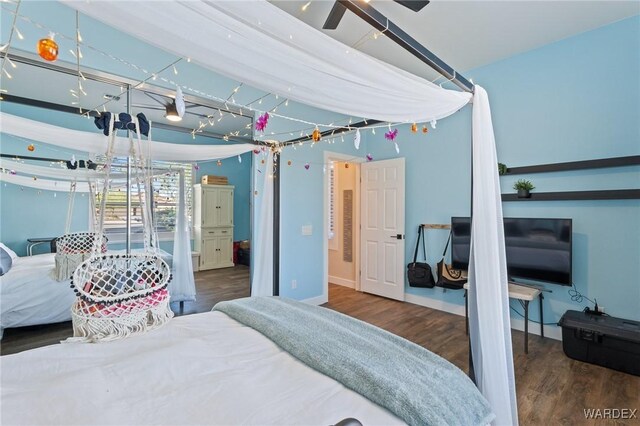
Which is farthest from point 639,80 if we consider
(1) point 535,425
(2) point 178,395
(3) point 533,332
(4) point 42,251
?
(4) point 42,251

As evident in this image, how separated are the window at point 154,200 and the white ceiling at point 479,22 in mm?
1928

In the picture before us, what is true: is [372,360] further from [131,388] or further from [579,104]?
[579,104]

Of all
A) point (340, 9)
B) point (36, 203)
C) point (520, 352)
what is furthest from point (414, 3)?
point (36, 203)

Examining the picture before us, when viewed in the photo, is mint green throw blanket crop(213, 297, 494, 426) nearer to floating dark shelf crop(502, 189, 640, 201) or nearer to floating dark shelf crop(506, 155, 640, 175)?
floating dark shelf crop(502, 189, 640, 201)

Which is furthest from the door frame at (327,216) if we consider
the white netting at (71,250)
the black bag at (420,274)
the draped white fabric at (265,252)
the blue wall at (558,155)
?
the white netting at (71,250)

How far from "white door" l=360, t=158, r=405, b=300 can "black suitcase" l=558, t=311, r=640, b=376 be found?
6.62ft

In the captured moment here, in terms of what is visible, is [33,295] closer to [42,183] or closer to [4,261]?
[4,261]

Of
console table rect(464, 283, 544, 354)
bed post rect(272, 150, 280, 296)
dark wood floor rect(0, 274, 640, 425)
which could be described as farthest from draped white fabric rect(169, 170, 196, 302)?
console table rect(464, 283, 544, 354)

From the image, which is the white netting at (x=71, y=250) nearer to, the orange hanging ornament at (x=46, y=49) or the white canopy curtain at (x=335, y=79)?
the orange hanging ornament at (x=46, y=49)

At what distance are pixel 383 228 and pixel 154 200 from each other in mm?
3200

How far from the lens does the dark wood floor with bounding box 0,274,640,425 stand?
2107mm

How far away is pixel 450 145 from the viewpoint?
405cm

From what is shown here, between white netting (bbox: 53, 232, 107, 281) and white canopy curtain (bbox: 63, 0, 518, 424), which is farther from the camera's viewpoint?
white netting (bbox: 53, 232, 107, 281)

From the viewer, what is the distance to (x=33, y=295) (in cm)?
262
